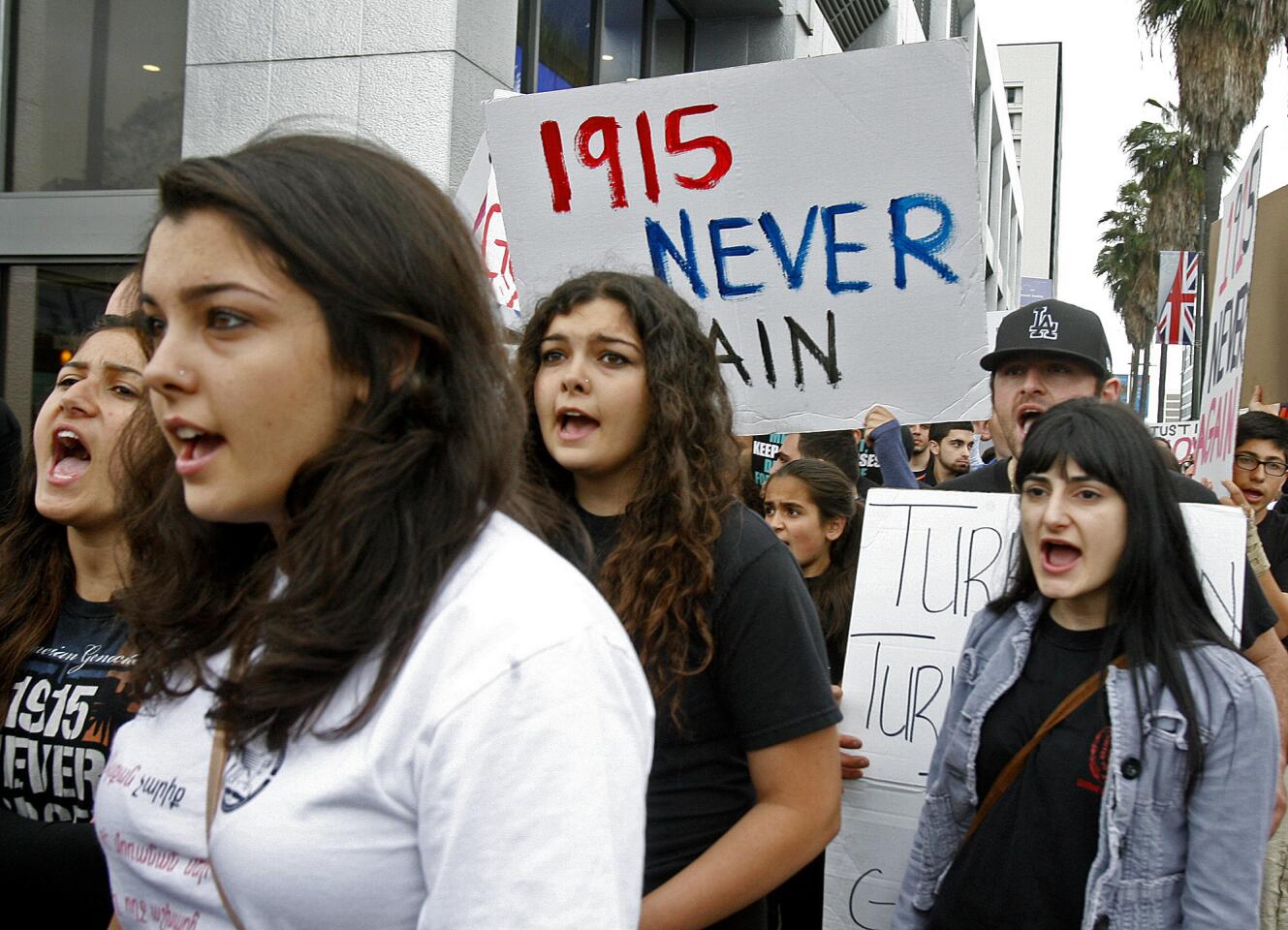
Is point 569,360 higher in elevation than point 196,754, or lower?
higher

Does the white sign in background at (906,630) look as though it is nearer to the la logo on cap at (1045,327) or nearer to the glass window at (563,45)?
the la logo on cap at (1045,327)

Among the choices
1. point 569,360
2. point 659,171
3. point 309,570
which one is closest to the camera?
point 309,570

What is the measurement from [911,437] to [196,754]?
19.3 ft

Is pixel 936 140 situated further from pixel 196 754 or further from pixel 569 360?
pixel 196 754

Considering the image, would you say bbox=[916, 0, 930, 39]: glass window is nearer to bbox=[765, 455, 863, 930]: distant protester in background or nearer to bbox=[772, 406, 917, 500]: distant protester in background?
bbox=[772, 406, 917, 500]: distant protester in background

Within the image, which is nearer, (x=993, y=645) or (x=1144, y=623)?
(x=1144, y=623)

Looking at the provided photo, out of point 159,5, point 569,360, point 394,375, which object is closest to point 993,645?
point 569,360

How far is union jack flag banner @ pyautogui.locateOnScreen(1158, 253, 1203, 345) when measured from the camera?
10.8 meters

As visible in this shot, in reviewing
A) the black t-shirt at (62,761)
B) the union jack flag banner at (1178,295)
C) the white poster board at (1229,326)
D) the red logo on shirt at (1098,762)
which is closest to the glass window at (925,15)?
the union jack flag banner at (1178,295)

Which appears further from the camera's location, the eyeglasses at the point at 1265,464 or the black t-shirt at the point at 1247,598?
the eyeglasses at the point at 1265,464

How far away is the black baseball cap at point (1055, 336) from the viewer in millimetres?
3350

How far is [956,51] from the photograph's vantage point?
3.05 metres

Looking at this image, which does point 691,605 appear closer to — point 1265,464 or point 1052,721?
point 1052,721

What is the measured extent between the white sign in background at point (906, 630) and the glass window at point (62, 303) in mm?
5317
